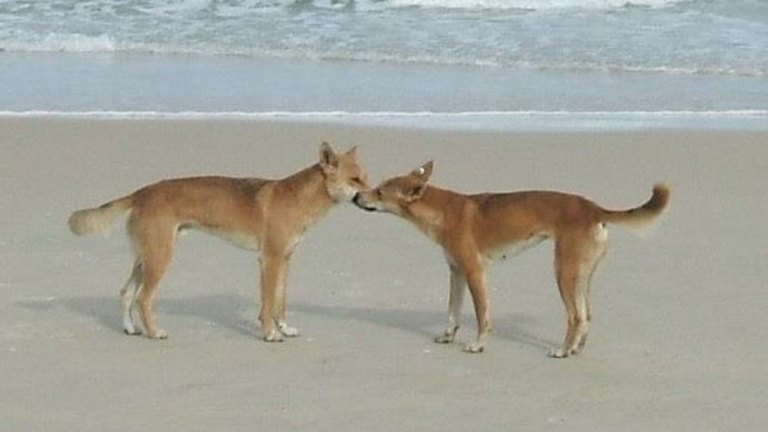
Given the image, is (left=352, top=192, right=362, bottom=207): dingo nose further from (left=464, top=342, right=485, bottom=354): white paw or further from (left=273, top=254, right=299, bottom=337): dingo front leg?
(left=464, top=342, right=485, bottom=354): white paw

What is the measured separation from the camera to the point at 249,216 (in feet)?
20.0

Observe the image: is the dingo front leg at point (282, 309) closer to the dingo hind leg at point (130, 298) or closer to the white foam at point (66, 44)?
the dingo hind leg at point (130, 298)

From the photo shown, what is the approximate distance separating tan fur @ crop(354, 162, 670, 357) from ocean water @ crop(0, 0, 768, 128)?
20.9 feet

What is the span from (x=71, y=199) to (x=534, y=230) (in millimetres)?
3752

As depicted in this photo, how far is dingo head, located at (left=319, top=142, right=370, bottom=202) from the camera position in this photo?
6.09 meters

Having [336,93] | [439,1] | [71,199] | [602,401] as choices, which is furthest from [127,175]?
[439,1]

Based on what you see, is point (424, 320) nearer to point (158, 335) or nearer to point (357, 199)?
point (357, 199)

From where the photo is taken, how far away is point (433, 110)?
12.8 metres

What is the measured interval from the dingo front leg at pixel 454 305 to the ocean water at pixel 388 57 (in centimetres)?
641

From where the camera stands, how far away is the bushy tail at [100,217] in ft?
20.3

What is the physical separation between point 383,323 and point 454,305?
381mm

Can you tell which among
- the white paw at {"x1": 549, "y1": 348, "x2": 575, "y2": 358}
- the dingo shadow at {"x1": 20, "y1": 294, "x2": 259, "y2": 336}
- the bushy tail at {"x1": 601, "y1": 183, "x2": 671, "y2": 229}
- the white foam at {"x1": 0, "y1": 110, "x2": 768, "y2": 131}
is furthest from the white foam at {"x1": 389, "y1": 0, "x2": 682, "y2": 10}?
the white paw at {"x1": 549, "y1": 348, "x2": 575, "y2": 358}

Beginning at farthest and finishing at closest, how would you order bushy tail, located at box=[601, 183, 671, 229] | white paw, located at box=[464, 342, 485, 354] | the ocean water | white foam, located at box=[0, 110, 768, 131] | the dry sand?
the ocean water, white foam, located at box=[0, 110, 768, 131], white paw, located at box=[464, 342, 485, 354], bushy tail, located at box=[601, 183, 671, 229], the dry sand

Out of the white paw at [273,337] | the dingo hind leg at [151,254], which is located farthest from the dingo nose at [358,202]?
the dingo hind leg at [151,254]
